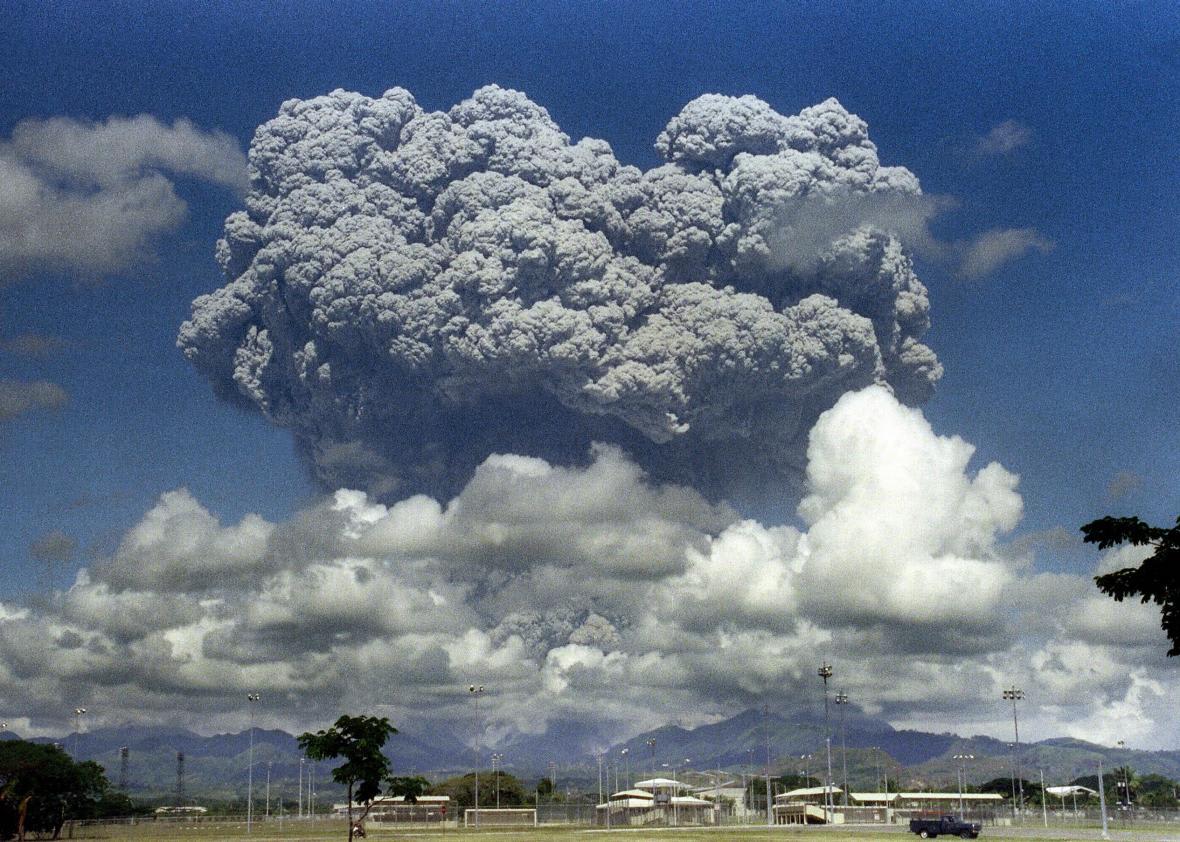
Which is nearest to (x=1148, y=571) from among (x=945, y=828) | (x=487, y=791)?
(x=945, y=828)

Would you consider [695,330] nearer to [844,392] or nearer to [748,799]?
[844,392]

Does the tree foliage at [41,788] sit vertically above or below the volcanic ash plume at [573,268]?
below

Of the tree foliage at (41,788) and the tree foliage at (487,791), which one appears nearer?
the tree foliage at (41,788)

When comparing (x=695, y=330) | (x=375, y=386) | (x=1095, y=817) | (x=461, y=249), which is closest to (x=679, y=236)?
(x=695, y=330)

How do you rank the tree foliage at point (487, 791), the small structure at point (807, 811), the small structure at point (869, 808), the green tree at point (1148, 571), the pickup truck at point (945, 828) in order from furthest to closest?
the tree foliage at point (487, 791)
the small structure at point (807, 811)
the small structure at point (869, 808)
the pickup truck at point (945, 828)
the green tree at point (1148, 571)

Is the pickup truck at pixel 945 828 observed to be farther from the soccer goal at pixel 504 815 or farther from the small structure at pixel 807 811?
the soccer goal at pixel 504 815

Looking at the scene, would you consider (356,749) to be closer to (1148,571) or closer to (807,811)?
(1148,571)

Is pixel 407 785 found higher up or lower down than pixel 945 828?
higher up

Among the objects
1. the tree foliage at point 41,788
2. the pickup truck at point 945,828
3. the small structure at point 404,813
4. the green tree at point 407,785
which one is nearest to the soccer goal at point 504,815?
the small structure at point 404,813
